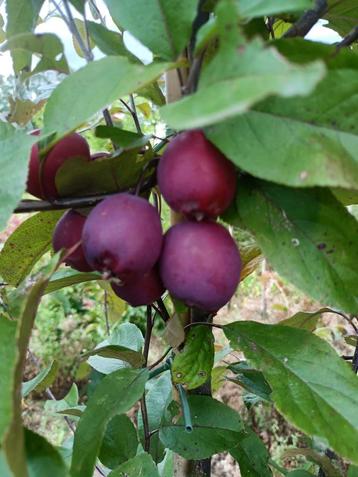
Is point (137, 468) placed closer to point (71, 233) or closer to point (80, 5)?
point (71, 233)

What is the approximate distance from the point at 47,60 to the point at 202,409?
0.46 metres

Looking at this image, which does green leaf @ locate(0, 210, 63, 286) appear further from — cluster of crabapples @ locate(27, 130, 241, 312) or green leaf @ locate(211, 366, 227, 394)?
green leaf @ locate(211, 366, 227, 394)

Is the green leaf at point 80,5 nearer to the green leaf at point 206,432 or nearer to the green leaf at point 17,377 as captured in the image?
the green leaf at point 17,377

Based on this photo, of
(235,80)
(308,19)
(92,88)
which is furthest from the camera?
(308,19)

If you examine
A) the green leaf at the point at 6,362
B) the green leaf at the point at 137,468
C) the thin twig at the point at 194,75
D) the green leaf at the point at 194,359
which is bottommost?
the green leaf at the point at 137,468

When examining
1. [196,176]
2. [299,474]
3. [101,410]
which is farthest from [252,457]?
[196,176]

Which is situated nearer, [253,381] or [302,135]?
[302,135]

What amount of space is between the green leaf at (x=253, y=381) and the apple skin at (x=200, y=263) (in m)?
0.32

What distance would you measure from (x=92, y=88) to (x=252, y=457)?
A: 59cm

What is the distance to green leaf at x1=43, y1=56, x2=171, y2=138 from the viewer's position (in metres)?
0.39

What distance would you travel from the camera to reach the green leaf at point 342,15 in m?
0.60

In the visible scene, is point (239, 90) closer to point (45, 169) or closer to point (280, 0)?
point (280, 0)

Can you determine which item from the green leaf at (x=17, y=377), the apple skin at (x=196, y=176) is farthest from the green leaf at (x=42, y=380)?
the apple skin at (x=196, y=176)

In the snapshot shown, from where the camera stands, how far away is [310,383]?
1.68 feet
